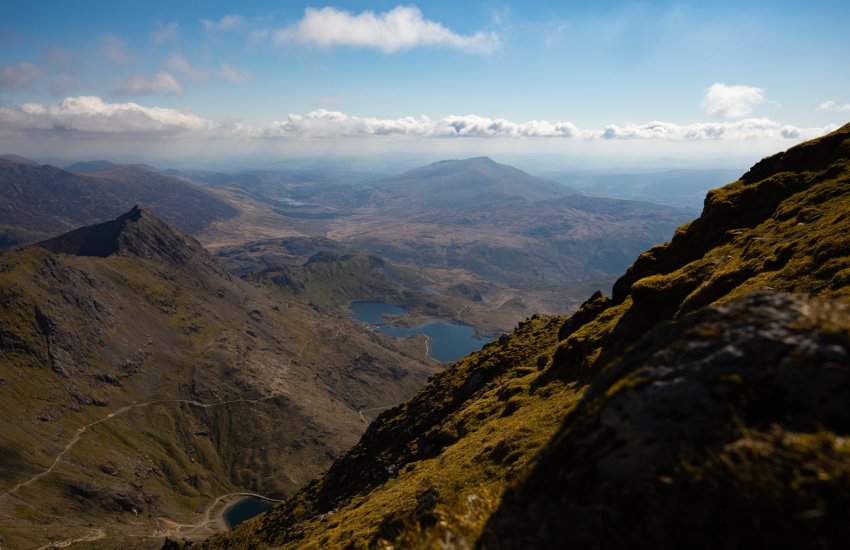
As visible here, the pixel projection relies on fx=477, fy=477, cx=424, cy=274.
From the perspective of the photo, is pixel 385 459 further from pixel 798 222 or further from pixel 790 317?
pixel 790 317

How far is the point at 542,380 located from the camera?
6216cm

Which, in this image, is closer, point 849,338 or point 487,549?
point 849,338

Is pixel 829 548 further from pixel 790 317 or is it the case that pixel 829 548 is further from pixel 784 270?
pixel 784 270

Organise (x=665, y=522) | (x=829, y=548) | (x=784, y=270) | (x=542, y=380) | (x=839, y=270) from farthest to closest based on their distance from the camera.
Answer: (x=542, y=380), (x=784, y=270), (x=839, y=270), (x=665, y=522), (x=829, y=548)

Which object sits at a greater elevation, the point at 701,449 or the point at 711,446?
the point at 711,446

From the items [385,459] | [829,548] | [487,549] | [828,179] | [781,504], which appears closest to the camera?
[829,548]

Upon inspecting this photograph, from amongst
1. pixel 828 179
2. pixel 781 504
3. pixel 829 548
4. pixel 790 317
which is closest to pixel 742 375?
pixel 790 317

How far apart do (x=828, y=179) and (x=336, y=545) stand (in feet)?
218

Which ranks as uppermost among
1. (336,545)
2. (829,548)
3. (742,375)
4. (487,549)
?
(742,375)

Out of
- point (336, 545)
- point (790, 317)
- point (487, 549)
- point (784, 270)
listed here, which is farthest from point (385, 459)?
point (790, 317)

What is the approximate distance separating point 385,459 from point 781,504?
7793 centimetres

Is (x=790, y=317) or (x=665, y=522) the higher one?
(x=790, y=317)

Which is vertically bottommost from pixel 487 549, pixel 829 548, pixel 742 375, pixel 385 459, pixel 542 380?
pixel 385 459

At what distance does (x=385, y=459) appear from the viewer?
81125 millimetres
